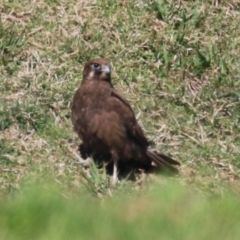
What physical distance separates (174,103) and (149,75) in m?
0.44

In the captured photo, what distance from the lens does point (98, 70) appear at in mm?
9328

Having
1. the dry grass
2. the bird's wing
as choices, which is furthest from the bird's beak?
the dry grass

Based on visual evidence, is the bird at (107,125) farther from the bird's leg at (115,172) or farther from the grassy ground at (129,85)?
the grassy ground at (129,85)

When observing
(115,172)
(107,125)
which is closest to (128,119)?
(107,125)

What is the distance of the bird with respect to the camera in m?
8.92

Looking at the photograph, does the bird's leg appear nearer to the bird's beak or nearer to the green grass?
the bird's beak

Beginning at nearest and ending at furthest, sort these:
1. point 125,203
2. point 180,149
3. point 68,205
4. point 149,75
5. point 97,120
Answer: point 68,205, point 125,203, point 97,120, point 180,149, point 149,75

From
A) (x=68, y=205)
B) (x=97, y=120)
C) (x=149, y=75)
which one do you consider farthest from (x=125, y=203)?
(x=149, y=75)

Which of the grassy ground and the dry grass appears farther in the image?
the dry grass

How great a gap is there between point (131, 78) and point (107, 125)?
1451 mm

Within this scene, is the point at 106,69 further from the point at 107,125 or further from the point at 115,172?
the point at 115,172

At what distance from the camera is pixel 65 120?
31.7ft

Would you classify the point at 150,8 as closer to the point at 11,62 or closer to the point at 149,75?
the point at 149,75

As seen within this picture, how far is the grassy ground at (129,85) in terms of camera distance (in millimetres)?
8977
